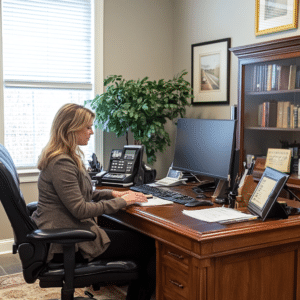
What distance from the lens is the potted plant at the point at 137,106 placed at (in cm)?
372

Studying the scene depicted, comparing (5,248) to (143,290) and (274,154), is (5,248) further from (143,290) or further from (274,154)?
(274,154)

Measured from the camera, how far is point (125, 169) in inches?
121

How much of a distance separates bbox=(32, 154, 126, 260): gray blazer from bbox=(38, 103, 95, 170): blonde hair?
0.16ft

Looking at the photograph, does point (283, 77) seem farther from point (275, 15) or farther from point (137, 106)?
point (137, 106)

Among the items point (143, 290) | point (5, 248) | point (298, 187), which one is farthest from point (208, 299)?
point (5, 248)

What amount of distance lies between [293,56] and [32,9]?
7.33 ft

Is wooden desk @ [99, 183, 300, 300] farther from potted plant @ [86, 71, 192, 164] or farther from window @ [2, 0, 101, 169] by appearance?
window @ [2, 0, 101, 169]

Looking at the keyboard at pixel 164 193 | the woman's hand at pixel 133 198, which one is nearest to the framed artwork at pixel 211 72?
the keyboard at pixel 164 193

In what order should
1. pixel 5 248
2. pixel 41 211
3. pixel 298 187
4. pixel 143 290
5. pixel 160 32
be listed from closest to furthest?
1. pixel 41 211
2. pixel 143 290
3. pixel 298 187
4. pixel 5 248
5. pixel 160 32

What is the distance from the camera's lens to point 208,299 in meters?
1.86

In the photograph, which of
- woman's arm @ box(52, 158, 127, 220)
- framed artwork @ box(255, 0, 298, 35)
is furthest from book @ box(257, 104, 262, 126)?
woman's arm @ box(52, 158, 127, 220)

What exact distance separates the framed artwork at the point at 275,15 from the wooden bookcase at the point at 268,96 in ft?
1.13

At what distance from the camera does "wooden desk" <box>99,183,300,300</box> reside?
1.84m

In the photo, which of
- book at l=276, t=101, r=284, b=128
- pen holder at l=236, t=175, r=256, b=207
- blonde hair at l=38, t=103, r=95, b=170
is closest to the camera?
blonde hair at l=38, t=103, r=95, b=170
